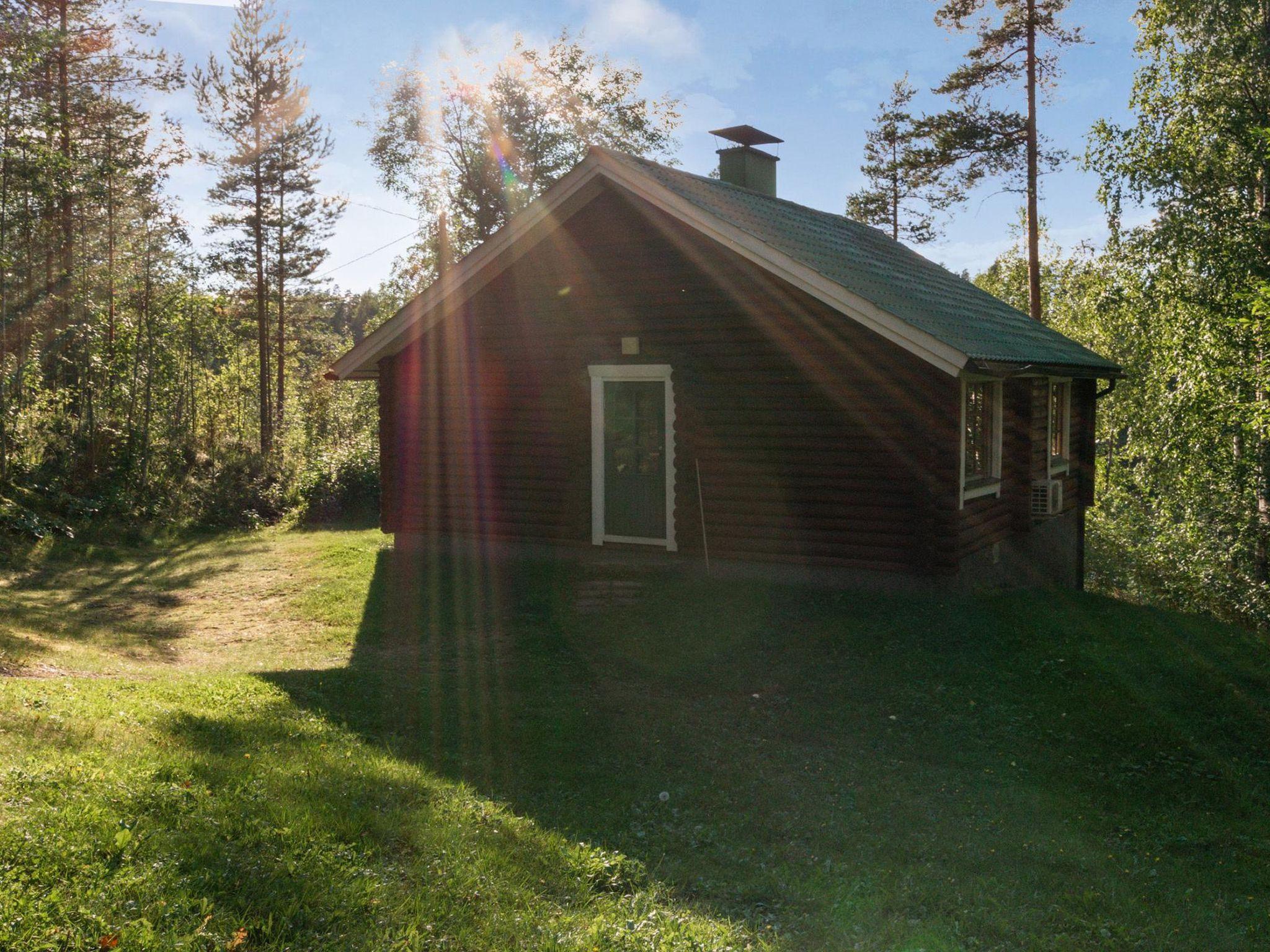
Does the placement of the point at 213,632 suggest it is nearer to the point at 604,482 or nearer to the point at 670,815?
the point at 604,482

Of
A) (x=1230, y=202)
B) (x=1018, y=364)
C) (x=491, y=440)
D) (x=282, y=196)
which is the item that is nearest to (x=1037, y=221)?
(x=1230, y=202)

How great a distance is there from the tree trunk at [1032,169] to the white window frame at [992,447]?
524 inches

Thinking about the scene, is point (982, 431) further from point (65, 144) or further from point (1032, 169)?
point (65, 144)

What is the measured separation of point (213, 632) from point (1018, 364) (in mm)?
9521

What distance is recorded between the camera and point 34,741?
5648 millimetres

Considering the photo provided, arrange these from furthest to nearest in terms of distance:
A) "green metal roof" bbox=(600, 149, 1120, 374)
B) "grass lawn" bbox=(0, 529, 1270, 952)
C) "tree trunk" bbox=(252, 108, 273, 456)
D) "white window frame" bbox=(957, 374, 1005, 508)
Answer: "tree trunk" bbox=(252, 108, 273, 456) < "green metal roof" bbox=(600, 149, 1120, 374) < "white window frame" bbox=(957, 374, 1005, 508) < "grass lawn" bbox=(0, 529, 1270, 952)

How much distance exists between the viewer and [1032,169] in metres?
25.6

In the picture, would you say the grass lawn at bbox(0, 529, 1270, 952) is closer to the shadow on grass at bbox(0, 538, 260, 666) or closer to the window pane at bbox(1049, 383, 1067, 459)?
the shadow on grass at bbox(0, 538, 260, 666)

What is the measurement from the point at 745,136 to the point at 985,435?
22.8ft

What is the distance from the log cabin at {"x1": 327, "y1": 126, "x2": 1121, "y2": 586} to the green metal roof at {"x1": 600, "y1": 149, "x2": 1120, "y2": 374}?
0.09 m

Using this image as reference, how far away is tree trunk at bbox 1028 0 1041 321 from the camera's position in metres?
24.9

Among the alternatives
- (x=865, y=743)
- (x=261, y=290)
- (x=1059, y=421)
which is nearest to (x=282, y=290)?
(x=261, y=290)

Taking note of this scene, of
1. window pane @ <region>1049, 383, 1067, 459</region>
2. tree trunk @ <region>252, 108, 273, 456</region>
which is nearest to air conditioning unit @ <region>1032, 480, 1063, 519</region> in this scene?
window pane @ <region>1049, 383, 1067, 459</region>

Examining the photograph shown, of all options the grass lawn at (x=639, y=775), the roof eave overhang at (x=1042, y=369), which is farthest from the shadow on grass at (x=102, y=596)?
the roof eave overhang at (x=1042, y=369)
